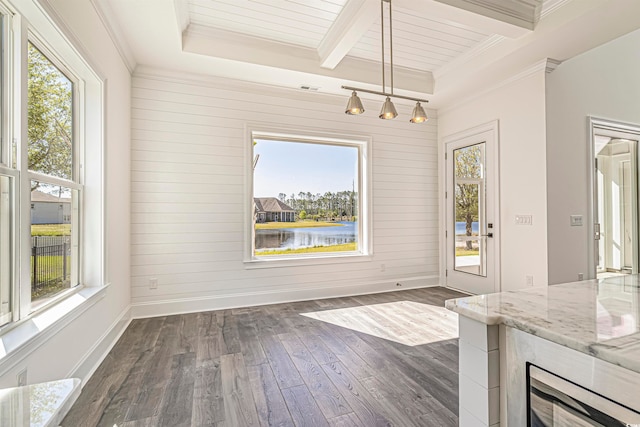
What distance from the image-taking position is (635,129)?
410 centimetres

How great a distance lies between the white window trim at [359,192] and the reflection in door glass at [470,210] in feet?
4.53

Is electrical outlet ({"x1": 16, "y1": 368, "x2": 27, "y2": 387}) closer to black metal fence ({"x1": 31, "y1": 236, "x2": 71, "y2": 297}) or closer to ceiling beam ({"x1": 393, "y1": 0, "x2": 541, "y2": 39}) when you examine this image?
black metal fence ({"x1": 31, "y1": 236, "x2": 71, "y2": 297})

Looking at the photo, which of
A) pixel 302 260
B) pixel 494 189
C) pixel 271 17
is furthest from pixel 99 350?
pixel 494 189

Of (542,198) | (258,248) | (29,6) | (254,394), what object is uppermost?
(29,6)

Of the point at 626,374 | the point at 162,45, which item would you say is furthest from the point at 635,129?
the point at 162,45

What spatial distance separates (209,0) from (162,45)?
0.71m

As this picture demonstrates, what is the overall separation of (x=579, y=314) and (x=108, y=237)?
3264mm

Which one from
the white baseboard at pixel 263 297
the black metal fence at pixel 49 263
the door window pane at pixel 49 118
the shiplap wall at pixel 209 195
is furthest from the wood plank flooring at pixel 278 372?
the door window pane at pixel 49 118

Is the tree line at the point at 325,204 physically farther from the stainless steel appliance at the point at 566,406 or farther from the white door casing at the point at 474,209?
the stainless steel appliance at the point at 566,406

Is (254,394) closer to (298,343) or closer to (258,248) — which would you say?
(298,343)

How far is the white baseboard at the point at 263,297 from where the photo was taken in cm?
357

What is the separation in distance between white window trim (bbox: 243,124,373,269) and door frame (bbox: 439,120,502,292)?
129 centimetres

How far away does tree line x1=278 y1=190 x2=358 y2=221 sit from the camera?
4.39 m

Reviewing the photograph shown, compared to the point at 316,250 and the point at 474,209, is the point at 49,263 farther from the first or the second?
the point at 474,209
